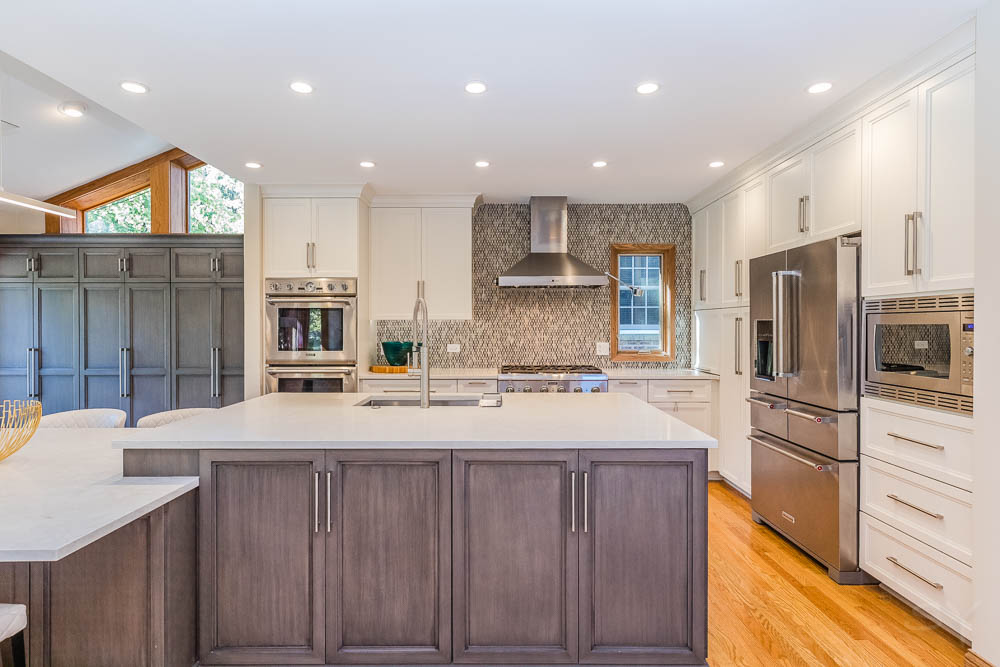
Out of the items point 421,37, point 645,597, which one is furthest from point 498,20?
point 645,597

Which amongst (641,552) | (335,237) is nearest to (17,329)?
(335,237)

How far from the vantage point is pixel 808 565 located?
3.01 meters

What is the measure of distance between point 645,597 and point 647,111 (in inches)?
92.0

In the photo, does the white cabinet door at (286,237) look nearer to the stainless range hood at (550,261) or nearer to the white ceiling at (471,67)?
the white ceiling at (471,67)

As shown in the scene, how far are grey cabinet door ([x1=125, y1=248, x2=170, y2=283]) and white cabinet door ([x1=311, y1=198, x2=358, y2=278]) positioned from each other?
1.44 meters

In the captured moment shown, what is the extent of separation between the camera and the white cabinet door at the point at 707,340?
4.66 meters

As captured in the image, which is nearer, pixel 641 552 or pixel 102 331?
pixel 641 552

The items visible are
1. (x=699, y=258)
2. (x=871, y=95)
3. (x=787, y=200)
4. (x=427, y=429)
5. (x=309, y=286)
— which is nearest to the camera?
(x=427, y=429)

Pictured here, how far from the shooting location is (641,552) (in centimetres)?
197

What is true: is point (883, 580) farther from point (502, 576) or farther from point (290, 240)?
point (290, 240)

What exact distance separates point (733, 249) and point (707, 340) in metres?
0.94

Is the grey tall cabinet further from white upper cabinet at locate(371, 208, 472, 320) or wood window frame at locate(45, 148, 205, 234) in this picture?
white upper cabinet at locate(371, 208, 472, 320)

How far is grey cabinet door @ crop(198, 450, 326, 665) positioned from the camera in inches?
77.5

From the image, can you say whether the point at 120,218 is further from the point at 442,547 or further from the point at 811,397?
the point at 811,397
